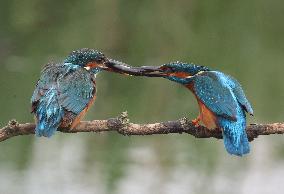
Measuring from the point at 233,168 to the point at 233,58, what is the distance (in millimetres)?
3221

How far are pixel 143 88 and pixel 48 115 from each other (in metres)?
→ 5.40

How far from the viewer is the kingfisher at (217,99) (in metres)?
4.73

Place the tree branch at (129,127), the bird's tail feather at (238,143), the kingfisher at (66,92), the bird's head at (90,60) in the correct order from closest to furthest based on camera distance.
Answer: the tree branch at (129,127) < the bird's tail feather at (238,143) < the kingfisher at (66,92) < the bird's head at (90,60)

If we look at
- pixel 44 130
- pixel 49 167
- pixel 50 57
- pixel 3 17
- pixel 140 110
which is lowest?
pixel 44 130

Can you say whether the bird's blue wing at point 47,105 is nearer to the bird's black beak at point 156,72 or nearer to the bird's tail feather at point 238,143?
the bird's black beak at point 156,72

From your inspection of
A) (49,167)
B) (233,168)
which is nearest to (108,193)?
(49,167)

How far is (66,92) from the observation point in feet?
16.5

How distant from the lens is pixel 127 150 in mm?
8383

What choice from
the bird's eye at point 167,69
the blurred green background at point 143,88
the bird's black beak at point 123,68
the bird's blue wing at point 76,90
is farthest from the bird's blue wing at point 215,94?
the blurred green background at point 143,88

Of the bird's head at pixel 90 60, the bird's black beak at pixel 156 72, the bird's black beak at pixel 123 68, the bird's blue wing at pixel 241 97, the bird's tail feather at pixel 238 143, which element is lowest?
the bird's tail feather at pixel 238 143

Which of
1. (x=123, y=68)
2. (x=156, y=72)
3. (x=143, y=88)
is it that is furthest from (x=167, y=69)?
(x=143, y=88)

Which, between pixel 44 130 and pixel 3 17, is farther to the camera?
pixel 3 17

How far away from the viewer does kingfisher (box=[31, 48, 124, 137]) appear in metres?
4.80

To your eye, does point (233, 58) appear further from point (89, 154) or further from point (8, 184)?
point (8, 184)
